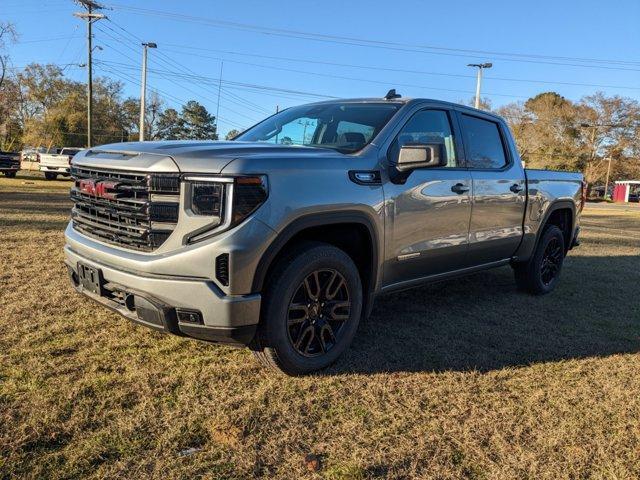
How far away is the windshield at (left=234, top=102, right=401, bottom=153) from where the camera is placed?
399cm

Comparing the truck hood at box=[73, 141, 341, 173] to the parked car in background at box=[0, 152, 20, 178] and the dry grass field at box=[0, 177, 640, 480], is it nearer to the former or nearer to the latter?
the dry grass field at box=[0, 177, 640, 480]

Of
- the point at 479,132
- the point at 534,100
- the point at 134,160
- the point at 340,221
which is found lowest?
the point at 340,221

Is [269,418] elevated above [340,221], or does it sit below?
below

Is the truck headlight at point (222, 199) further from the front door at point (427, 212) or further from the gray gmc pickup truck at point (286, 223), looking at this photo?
the front door at point (427, 212)

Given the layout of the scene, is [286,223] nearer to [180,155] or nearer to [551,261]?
[180,155]

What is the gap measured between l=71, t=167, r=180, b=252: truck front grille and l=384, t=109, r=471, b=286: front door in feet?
5.01

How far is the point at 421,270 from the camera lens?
4.24 metres

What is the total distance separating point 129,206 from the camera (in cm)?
312

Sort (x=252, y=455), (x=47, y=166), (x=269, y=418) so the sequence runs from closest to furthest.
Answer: (x=252, y=455) → (x=269, y=418) → (x=47, y=166)

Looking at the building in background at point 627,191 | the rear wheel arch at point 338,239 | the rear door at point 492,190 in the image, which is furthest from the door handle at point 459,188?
the building in background at point 627,191

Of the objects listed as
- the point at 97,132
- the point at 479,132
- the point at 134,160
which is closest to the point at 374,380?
the point at 134,160

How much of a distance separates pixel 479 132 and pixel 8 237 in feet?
22.1

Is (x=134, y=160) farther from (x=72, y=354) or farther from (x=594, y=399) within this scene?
(x=594, y=399)

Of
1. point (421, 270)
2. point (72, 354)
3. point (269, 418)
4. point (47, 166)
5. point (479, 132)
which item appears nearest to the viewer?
point (269, 418)
